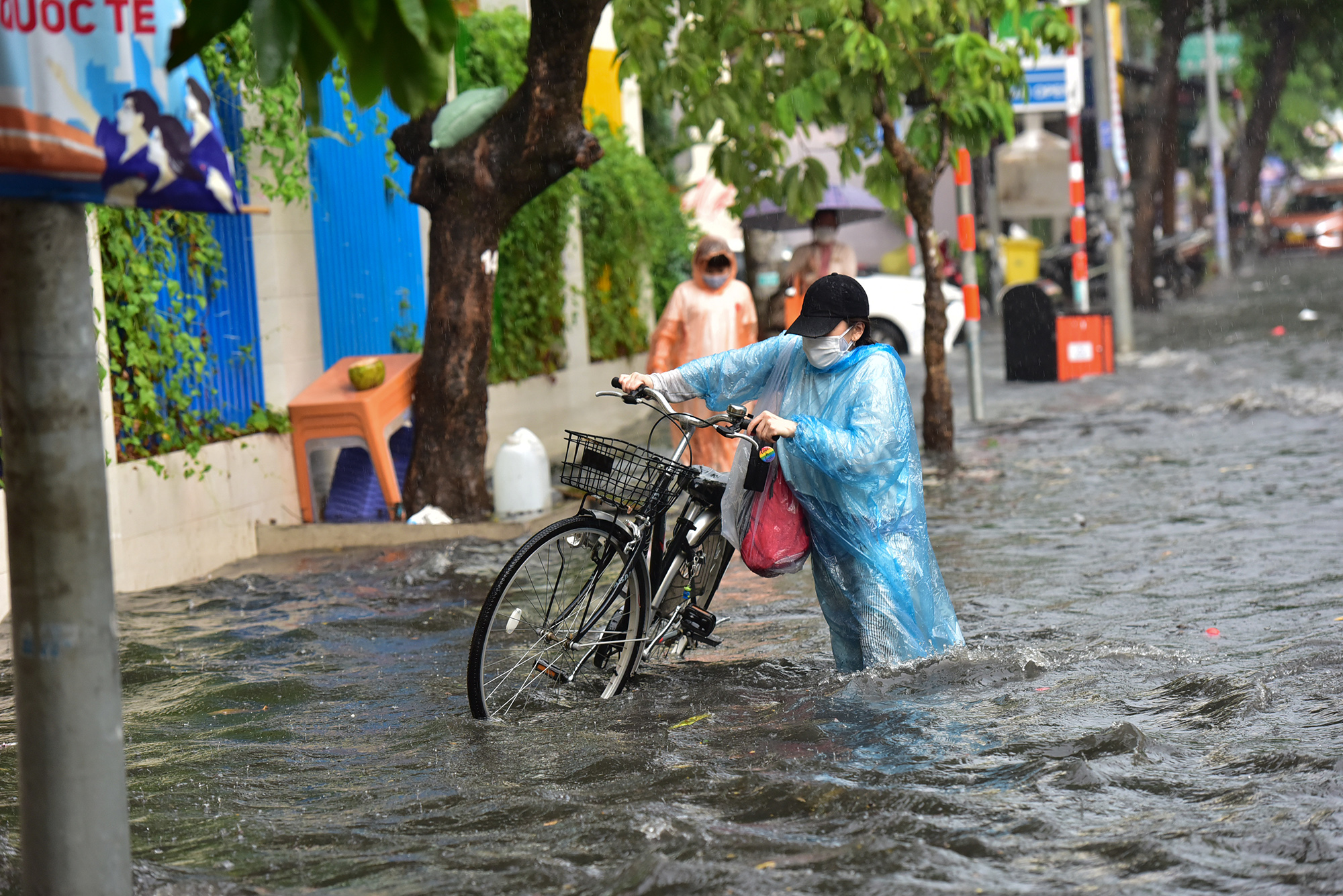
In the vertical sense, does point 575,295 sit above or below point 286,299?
above

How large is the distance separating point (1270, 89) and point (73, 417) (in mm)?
37931

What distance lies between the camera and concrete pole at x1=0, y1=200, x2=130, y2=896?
3.05m

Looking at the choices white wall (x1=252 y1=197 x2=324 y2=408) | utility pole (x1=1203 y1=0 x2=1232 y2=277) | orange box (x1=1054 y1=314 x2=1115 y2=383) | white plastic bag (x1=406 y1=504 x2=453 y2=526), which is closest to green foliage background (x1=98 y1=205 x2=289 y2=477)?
white wall (x1=252 y1=197 x2=324 y2=408)

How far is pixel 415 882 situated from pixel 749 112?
26.5 ft

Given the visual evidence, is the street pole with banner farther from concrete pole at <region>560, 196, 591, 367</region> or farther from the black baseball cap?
concrete pole at <region>560, 196, 591, 367</region>

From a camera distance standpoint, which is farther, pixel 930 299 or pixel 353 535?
pixel 930 299

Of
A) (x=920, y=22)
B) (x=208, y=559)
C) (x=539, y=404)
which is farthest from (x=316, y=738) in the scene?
(x=539, y=404)

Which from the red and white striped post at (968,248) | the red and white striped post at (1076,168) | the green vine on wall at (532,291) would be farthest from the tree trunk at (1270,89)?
the green vine on wall at (532,291)

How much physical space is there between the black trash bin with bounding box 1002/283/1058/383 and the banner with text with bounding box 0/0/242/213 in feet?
44.8

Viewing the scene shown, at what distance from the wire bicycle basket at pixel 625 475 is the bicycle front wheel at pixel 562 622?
0.37 ft

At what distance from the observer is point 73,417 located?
3.09 meters

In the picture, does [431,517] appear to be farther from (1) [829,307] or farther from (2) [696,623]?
(1) [829,307]

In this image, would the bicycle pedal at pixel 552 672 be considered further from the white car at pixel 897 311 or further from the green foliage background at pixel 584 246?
the white car at pixel 897 311

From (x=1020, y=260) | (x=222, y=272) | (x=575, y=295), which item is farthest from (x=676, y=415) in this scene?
(x=1020, y=260)
